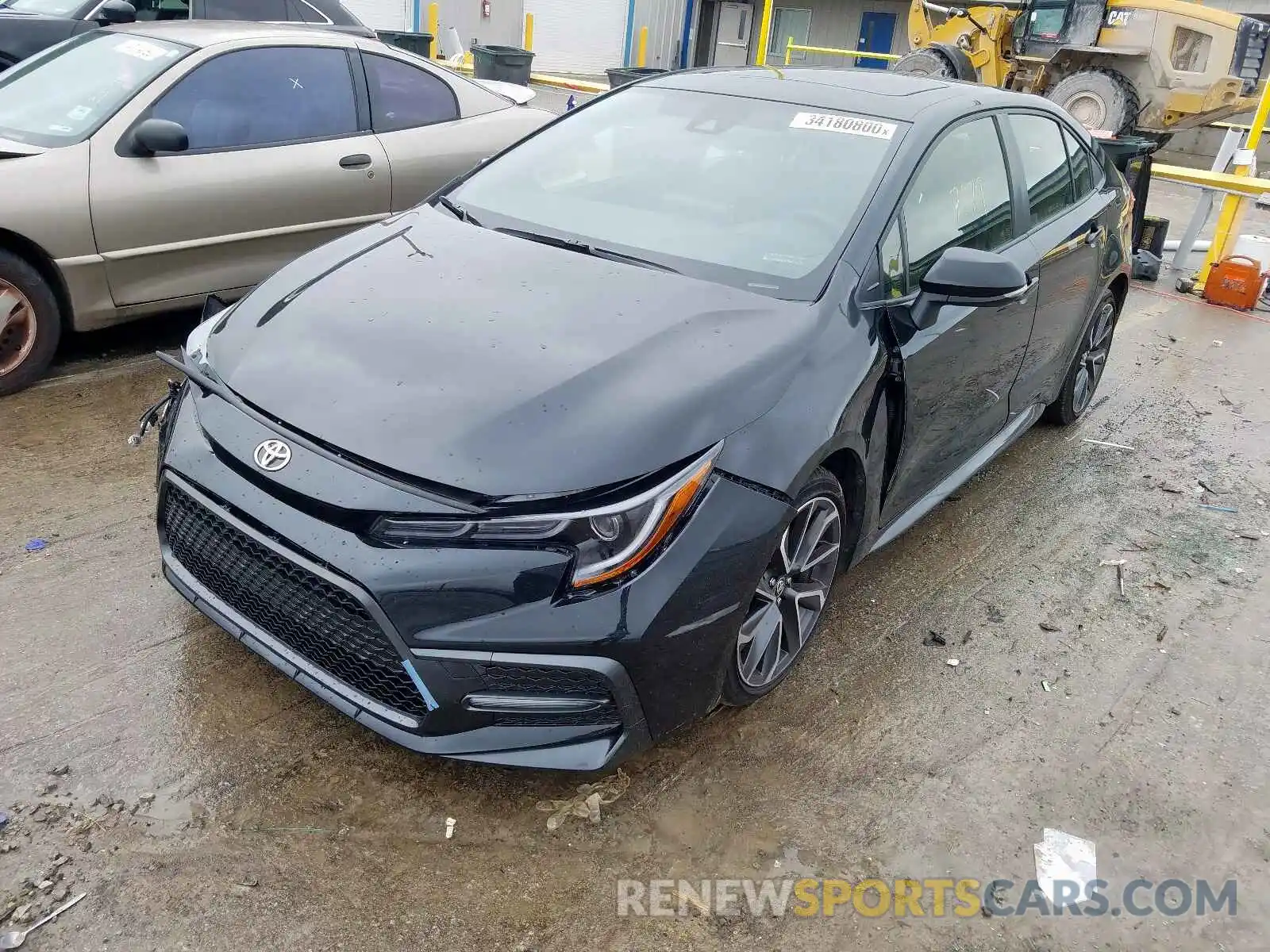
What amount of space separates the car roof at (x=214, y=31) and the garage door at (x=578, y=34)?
78.7ft

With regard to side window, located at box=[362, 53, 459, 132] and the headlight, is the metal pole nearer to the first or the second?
side window, located at box=[362, 53, 459, 132]

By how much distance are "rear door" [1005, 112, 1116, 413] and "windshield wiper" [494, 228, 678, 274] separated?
1694mm

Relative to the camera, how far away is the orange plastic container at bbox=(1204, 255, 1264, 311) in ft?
26.2

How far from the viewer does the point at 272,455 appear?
235 cm

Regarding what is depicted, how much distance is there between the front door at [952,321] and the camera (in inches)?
123

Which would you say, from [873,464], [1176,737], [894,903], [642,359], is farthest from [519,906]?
[1176,737]

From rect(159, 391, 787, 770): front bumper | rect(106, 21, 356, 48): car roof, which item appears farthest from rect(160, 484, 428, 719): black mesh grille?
rect(106, 21, 356, 48): car roof

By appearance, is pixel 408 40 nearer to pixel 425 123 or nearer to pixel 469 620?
pixel 425 123

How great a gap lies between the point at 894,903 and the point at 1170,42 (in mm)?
14183

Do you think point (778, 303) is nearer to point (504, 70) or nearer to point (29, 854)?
point (29, 854)

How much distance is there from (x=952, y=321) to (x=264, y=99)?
3.66m

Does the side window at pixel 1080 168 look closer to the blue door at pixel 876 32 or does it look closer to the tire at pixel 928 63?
the tire at pixel 928 63

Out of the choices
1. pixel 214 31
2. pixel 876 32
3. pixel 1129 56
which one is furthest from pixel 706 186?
pixel 876 32

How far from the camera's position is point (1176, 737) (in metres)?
3.09
